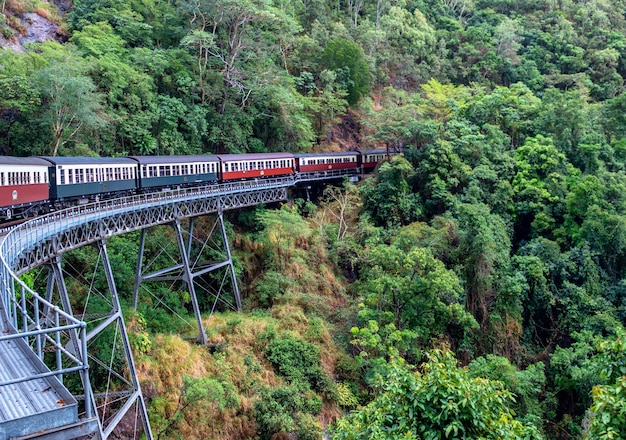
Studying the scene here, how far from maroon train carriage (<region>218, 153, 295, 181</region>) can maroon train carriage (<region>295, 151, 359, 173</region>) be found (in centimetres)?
96

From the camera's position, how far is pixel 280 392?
2039 centimetres

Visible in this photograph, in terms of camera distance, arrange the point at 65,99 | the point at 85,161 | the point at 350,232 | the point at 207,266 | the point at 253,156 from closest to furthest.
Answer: the point at 85,161, the point at 65,99, the point at 207,266, the point at 253,156, the point at 350,232

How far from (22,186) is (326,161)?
72.1 ft

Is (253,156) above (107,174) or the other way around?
above

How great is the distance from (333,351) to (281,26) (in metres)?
23.7

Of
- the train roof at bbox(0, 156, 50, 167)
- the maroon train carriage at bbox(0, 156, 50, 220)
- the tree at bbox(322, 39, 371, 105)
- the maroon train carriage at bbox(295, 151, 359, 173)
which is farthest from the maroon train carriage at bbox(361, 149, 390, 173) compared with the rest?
the train roof at bbox(0, 156, 50, 167)

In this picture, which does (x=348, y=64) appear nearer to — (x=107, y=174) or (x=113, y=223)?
(x=107, y=174)

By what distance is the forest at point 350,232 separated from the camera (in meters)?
19.4

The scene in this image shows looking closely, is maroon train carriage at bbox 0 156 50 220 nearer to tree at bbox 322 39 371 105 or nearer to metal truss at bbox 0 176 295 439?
metal truss at bbox 0 176 295 439

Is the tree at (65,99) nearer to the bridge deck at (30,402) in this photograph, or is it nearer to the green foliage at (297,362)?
the green foliage at (297,362)

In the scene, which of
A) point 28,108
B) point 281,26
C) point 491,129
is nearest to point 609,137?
point 491,129

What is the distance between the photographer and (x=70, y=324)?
8742 mm

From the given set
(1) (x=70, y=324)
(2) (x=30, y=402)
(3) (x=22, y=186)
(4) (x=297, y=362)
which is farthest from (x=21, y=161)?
(2) (x=30, y=402)

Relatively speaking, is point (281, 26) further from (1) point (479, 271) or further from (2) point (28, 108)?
(1) point (479, 271)
